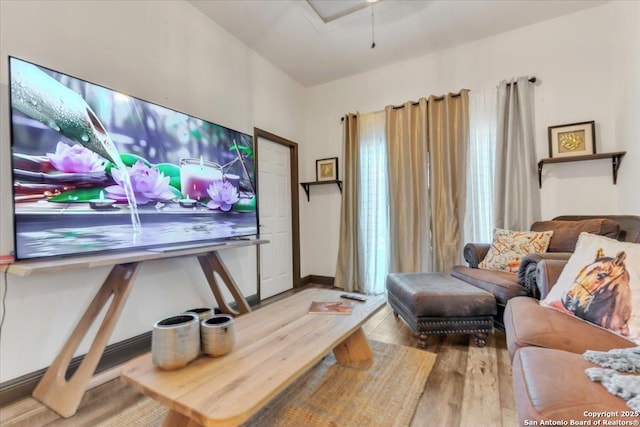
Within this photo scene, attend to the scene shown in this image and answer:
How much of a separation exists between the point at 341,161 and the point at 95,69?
265cm

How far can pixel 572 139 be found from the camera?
269cm

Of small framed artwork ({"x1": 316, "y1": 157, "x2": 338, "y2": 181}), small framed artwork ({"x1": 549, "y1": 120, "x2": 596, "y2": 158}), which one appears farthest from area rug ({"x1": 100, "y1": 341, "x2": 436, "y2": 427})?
small framed artwork ({"x1": 316, "y1": 157, "x2": 338, "y2": 181})

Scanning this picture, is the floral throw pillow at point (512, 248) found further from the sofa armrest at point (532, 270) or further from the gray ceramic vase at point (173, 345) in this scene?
the gray ceramic vase at point (173, 345)

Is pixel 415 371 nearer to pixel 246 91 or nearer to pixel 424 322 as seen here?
pixel 424 322

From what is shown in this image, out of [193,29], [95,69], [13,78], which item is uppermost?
[193,29]

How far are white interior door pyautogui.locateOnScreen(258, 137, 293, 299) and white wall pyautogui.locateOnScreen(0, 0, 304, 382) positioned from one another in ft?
0.97

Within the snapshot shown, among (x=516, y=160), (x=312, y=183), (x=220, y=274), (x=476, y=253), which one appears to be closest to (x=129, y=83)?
(x=220, y=274)

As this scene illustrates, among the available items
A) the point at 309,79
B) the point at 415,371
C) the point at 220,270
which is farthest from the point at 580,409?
the point at 309,79

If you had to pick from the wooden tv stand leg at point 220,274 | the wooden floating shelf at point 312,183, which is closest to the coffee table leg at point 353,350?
the wooden tv stand leg at point 220,274

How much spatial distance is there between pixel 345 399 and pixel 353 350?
40 centimetres

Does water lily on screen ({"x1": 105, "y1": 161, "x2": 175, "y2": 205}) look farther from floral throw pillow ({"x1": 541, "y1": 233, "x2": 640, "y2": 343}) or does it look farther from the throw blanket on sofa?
floral throw pillow ({"x1": 541, "y1": 233, "x2": 640, "y2": 343})

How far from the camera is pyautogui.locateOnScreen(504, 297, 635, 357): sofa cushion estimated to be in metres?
1.10

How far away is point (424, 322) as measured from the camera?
201cm

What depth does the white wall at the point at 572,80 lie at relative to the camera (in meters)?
2.32
